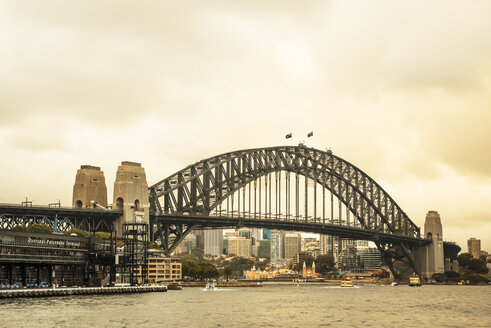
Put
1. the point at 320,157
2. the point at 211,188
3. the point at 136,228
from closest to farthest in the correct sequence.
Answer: the point at 136,228
the point at 211,188
the point at 320,157

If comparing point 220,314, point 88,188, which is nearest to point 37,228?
point 88,188

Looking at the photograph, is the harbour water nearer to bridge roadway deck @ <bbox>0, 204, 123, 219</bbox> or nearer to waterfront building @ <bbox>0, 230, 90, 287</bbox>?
waterfront building @ <bbox>0, 230, 90, 287</bbox>

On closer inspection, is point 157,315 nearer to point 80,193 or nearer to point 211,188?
point 80,193

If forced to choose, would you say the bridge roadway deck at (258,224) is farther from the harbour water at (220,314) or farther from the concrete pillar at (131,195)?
the harbour water at (220,314)

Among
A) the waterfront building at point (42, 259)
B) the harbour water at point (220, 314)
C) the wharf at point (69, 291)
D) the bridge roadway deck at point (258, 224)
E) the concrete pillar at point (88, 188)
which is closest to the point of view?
the harbour water at point (220, 314)

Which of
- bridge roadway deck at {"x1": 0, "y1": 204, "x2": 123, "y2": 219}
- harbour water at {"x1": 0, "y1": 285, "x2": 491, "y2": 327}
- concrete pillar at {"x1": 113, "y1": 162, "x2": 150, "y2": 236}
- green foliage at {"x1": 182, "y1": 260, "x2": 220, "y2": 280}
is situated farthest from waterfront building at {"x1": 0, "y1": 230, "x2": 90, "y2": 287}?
green foliage at {"x1": 182, "y1": 260, "x2": 220, "y2": 280}

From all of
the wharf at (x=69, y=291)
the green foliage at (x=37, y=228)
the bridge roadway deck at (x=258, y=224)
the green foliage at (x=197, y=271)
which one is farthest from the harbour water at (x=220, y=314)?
the green foliage at (x=197, y=271)

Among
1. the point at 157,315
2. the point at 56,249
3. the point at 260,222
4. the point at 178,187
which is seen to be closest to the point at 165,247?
the point at 178,187
